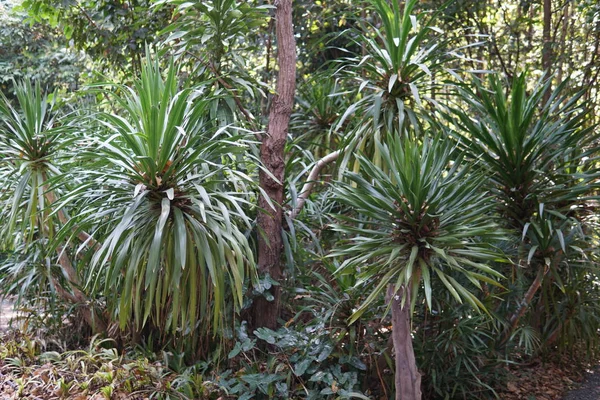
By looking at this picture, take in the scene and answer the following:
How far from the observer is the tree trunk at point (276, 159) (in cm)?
344

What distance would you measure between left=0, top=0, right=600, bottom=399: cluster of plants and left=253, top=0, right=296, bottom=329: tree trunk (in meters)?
0.03

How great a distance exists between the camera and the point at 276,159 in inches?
136

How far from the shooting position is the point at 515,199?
300cm

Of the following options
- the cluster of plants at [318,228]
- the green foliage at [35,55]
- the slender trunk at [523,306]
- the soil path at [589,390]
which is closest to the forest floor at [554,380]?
the soil path at [589,390]

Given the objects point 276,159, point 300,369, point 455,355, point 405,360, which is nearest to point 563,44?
point 276,159

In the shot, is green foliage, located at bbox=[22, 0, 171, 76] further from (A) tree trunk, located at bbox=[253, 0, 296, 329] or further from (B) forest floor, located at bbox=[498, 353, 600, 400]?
(B) forest floor, located at bbox=[498, 353, 600, 400]

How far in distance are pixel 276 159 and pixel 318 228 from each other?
0.62m

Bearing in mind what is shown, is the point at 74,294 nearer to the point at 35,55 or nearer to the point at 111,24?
the point at 111,24

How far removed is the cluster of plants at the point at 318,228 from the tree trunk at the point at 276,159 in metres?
0.03

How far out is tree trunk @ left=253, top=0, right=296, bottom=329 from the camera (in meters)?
3.44

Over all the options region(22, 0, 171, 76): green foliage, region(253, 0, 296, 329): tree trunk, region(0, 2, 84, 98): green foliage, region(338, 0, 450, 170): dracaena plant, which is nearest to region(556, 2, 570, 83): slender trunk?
region(338, 0, 450, 170): dracaena plant

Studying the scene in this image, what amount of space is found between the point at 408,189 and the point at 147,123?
1.24m

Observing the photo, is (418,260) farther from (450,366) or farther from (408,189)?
(450,366)

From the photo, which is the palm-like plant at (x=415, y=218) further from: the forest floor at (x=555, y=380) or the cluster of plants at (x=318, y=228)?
the forest floor at (x=555, y=380)
